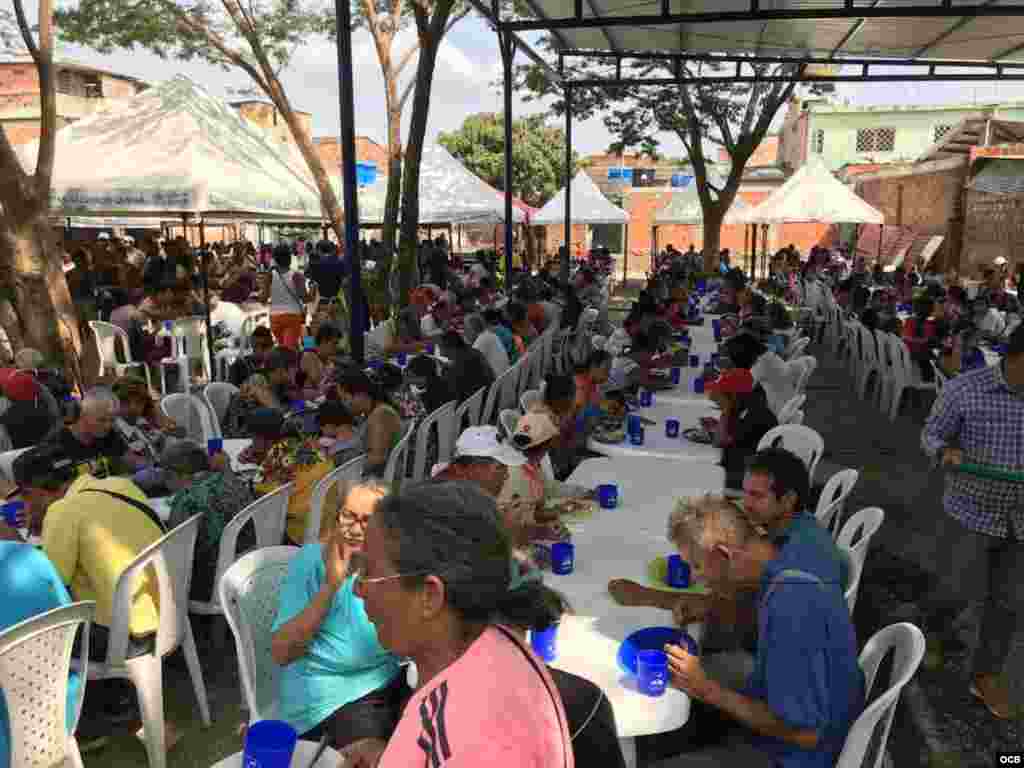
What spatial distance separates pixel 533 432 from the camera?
3.67m

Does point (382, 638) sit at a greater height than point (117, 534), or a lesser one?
greater

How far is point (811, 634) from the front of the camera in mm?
2047

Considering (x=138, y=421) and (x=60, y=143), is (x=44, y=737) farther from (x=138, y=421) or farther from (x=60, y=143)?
(x=60, y=143)

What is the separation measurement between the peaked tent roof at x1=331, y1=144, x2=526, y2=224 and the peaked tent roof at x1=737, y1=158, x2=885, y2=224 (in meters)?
4.30

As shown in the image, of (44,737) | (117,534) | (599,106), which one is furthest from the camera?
(599,106)

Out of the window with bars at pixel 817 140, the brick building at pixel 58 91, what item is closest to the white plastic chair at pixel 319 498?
the brick building at pixel 58 91

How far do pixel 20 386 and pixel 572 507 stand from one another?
3508mm

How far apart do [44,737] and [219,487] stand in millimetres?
1282

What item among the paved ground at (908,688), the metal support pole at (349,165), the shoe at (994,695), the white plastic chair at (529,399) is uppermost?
the metal support pole at (349,165)

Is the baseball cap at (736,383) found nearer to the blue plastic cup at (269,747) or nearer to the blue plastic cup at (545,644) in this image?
the blue plastic cup at (545,644)

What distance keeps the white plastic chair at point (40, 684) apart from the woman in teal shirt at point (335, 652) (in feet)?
2.11

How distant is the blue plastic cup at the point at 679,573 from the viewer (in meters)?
2.94

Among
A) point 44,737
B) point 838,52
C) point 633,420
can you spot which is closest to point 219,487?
point 44,737

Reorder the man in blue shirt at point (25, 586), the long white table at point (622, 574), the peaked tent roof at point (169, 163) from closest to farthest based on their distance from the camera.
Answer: the long white table at point (622, 574)
the man in blue shirt at point (25, 586)
the peaked tent roof at point (169, 163)
